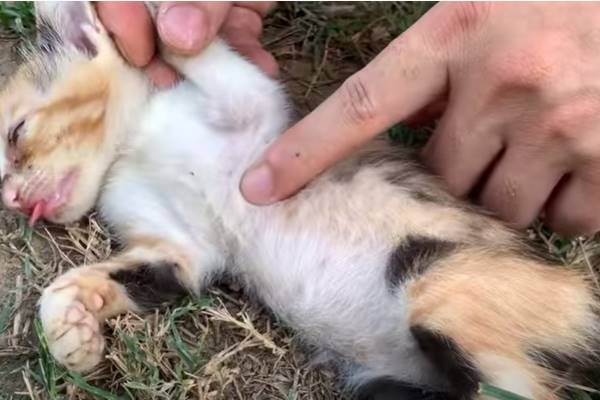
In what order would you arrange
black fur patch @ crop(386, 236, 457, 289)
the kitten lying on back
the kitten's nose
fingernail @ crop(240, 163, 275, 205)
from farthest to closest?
1. the kitten's nose
2. fingernail @ crop(240, 163, 275, 205)
3. black fur patch @ crop(386, 236, 457, 289)
4. the kitten lying on back

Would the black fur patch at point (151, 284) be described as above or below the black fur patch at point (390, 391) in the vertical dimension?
above

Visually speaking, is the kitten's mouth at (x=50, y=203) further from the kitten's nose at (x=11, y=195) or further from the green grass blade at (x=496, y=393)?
the green grass blade at (x=496, y=393)

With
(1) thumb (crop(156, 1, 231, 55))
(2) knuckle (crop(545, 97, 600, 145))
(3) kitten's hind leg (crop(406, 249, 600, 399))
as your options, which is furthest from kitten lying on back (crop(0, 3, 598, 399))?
(2) knuckle (crop(545, 97, 600, 145))

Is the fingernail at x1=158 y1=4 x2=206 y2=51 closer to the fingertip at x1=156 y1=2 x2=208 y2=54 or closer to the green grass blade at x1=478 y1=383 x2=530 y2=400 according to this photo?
the fingertip at x1=156 y1=2 x2=208 y2=54

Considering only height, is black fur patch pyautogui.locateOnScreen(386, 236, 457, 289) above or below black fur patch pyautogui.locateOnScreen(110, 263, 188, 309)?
above

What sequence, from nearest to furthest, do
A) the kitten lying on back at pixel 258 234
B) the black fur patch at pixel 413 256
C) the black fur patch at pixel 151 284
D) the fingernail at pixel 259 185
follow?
1. the kitten lying on back at pixel 258 234
2. the black fur patch at pixel 413 256
3. the fingernail at pixel 259 185
4. the black fur patch at pixel 151 284

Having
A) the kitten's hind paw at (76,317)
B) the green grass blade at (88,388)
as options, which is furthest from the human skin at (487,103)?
the green grass blade at (88,388)

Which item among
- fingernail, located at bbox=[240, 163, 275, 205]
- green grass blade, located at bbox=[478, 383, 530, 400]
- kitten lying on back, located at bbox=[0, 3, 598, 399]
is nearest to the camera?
green grass blade, located at bbox=[478, 383, 530, 400]

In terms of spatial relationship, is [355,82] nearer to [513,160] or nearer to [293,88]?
[513,160]
